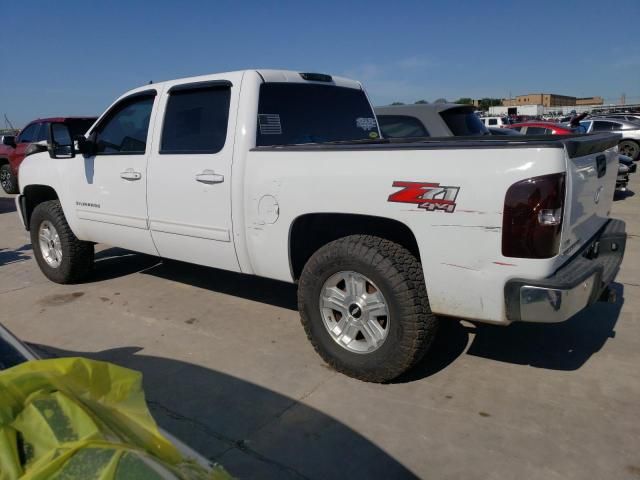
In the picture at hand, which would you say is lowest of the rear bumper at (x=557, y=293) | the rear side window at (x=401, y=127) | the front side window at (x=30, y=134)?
the rear bumper at (x=557, y=293)

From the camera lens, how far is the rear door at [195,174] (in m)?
3.93

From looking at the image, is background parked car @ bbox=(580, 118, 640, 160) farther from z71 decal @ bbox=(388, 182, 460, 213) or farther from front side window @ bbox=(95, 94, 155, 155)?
z71 decal @ bbox=(388, 182, 460, 213)

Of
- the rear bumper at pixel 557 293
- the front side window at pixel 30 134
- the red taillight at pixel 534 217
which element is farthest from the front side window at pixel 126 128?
the front side window at pixel 30 134

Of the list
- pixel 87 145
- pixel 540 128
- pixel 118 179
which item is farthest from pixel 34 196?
pixel 540 128

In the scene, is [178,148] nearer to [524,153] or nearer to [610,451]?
[524,153]

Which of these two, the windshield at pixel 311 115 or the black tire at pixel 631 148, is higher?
the windshield at pixel 311 115

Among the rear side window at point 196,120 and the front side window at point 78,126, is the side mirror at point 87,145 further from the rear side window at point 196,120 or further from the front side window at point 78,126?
the front side window at point 78,126

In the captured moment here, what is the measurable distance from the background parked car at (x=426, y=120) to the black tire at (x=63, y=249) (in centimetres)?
413

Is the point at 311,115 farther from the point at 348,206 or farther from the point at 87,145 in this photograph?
the point at 87,145

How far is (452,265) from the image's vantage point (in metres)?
2.95

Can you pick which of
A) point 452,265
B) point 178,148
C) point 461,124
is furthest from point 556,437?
point 461,124

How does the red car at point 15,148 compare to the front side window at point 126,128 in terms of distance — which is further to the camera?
the red car at point 15,148

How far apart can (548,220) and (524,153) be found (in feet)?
1.15

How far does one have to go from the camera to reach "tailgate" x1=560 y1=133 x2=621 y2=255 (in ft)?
9.11
